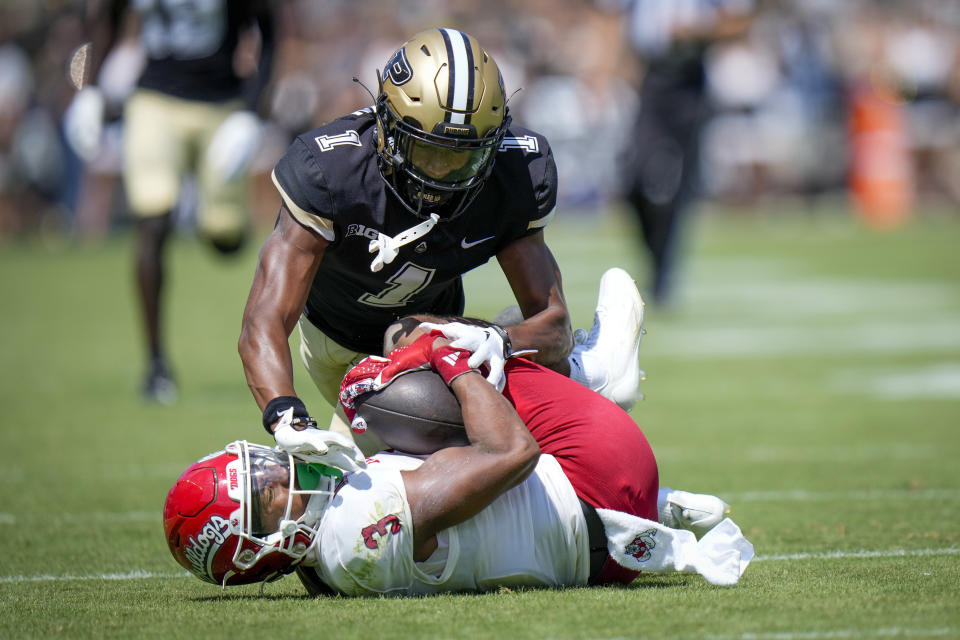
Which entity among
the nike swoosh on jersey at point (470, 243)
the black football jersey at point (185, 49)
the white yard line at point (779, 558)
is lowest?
the white yard line at point (779, 558)

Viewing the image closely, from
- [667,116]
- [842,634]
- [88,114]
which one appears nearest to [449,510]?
[842,634]

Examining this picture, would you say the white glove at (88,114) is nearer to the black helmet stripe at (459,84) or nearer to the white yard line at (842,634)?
the black helmet stripe at (459,84)

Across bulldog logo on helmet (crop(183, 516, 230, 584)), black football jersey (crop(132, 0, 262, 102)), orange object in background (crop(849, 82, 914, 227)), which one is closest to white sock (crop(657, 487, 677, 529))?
bulldog logo on helmet (crop(183, 516, 230, 584))

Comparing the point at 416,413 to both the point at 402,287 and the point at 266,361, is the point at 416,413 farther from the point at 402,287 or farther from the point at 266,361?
the point at 402,287

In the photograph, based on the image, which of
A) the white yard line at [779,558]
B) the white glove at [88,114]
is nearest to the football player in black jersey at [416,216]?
the white yard line at [779,558]

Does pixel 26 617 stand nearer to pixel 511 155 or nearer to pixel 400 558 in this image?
pixel 400 558

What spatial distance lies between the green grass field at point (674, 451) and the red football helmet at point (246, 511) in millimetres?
131

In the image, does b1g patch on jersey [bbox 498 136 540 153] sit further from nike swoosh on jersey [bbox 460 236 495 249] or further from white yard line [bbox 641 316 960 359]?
white yard line [bbox 641 316 960 359]

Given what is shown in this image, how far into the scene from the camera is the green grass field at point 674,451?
310cm

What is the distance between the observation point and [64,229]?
62.5 feet

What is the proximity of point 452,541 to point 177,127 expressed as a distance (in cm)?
434

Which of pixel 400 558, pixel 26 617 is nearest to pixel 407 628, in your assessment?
pixel 400 558

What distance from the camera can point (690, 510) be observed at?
146 inches

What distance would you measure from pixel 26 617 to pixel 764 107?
60.5 ft
